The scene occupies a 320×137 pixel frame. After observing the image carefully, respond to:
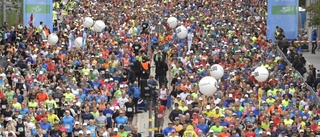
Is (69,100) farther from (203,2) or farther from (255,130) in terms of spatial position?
(203,2)

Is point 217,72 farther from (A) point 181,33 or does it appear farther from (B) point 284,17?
(B) point 284,17

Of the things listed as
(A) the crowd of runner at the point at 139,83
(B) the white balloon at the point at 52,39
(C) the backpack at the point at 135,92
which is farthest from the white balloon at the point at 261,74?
(B) the white balloon at the point at 52,39

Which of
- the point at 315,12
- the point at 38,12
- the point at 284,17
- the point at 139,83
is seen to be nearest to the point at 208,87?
the point at 139,83

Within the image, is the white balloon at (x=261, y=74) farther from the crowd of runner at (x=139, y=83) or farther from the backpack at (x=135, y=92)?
the backpack at (x=135, y=92)

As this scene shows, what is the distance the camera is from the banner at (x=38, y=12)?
49094mm

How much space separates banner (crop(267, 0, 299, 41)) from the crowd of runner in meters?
0.60

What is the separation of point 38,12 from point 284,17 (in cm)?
1058

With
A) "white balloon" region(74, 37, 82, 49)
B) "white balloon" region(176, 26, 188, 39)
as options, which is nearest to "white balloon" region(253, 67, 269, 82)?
"white balloon" region(176, 26, 188, 39)

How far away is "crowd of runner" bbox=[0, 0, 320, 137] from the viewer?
28578 mm

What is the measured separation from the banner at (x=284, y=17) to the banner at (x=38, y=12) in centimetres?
949

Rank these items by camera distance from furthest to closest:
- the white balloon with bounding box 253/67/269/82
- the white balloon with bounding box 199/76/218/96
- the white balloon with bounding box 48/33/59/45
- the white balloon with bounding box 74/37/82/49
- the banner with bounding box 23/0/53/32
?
the banner with bounding box 23/0/53/32
the white balloon with bounding box 74/37/82/49
the white balloon with bounding box 48/33/59/45
the white balloon with bounding box 253/67/269/82
the white balloon with bounding box 199/76/218/96

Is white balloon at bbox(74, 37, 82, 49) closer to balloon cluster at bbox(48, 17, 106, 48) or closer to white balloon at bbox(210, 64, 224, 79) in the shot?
balloon cluster at bbox(48, 17, 106, 48)

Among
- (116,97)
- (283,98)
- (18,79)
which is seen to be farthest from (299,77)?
(18,79)

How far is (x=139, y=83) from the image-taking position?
36.4m
